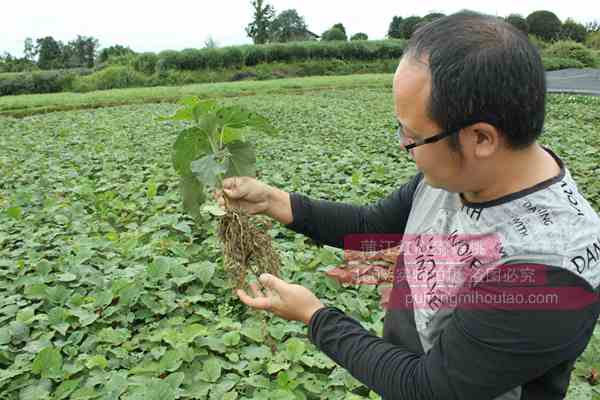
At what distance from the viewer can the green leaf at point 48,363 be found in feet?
6.52

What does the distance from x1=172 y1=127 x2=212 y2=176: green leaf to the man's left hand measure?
0.59 meters

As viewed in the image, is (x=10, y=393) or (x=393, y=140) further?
(x=393, y=140)

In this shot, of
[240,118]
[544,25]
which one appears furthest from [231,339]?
[544,25]

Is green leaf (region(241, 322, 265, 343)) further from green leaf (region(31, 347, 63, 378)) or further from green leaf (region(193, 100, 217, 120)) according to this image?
green leaf (region(193, 100, 217, 120))

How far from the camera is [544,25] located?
125ft

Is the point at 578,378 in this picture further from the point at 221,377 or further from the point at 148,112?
the point at 148,112

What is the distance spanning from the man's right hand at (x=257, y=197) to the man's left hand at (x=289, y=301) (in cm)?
36

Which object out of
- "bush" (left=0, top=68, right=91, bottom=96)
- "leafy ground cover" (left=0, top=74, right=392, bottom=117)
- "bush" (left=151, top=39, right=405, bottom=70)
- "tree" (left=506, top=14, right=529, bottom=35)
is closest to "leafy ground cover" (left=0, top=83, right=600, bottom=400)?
"tree" (left=506, top=14, right=529, bottom=35)

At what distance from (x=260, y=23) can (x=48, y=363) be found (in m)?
45.6

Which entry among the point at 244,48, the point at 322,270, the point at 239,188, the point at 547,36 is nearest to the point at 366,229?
the point at 239,188

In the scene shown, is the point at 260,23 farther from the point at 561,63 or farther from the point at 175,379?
the point at 175,379

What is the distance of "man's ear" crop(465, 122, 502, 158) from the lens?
2.89 ft

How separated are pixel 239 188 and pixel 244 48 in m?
28.5

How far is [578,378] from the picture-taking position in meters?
2.01
